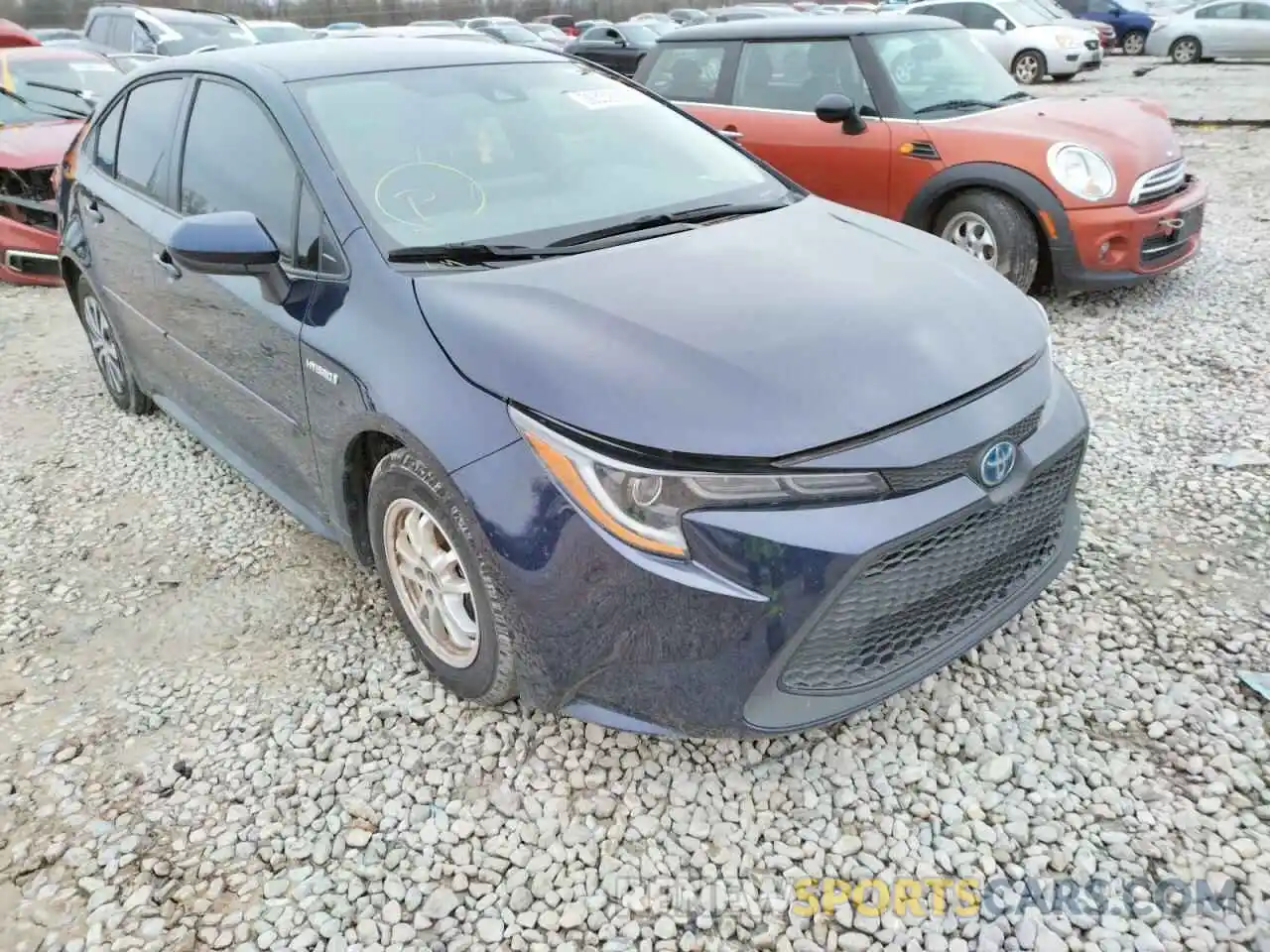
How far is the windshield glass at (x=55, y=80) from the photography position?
24.8 feet

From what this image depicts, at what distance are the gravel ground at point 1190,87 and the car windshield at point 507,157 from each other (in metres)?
9.31

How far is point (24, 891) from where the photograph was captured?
212 cm

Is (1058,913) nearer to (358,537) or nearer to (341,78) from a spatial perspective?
(358,537)

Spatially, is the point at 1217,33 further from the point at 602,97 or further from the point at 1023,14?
the point at 602,97

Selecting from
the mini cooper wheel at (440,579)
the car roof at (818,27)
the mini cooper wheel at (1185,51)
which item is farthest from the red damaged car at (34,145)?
the mini cooper wheel at (1185,51)

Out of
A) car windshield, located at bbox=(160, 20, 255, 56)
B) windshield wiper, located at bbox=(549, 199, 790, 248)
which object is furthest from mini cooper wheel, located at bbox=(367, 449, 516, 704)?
car windshield, located at bbox=(160, 20, 255, 56)

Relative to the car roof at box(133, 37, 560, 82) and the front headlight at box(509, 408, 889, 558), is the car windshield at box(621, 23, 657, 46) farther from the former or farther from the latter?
the front headlight at box(509, 408, 889, 558)

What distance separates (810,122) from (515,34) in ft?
64.7

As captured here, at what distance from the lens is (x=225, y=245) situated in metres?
2.54

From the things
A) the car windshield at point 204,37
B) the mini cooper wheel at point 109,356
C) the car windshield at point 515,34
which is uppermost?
the car windshield at point 204,37

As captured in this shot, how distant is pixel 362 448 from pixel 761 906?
1529mm

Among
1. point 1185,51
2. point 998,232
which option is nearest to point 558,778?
point 998,232

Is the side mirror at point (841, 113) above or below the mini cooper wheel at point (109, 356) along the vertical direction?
above

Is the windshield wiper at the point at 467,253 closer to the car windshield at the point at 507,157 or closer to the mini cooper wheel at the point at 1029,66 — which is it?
the car windshield at the point at 507,157
